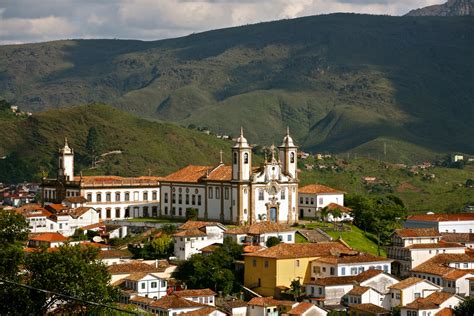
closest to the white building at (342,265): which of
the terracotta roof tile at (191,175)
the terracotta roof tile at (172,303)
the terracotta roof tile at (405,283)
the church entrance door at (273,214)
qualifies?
the terracotta roof tile at (405,283)

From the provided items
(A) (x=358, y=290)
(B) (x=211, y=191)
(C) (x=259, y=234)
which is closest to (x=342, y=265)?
(A) (x=358, y=290)

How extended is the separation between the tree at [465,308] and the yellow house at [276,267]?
10781 mm

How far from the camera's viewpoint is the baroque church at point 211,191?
89.6m

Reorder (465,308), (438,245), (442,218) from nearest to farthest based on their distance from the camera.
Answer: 1. (465,308)
2. (438,245)
3. (442,218)

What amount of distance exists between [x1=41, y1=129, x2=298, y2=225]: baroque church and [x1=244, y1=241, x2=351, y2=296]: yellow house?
1209 centimetres

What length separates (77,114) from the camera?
170 m

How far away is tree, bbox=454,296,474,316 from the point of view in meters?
68.7

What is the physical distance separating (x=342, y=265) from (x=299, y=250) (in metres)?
3.05

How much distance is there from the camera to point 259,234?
81.9 m

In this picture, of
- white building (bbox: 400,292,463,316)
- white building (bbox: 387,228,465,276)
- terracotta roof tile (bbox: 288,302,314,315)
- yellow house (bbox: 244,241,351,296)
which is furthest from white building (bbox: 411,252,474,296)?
terracotta roof tile (bbox: 288,302,314,315)

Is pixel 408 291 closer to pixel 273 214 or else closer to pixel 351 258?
pixel 351 258

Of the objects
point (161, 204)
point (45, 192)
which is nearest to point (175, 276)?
point (161, 204)

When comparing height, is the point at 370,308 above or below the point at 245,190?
below

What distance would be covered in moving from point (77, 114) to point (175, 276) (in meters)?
94.7
